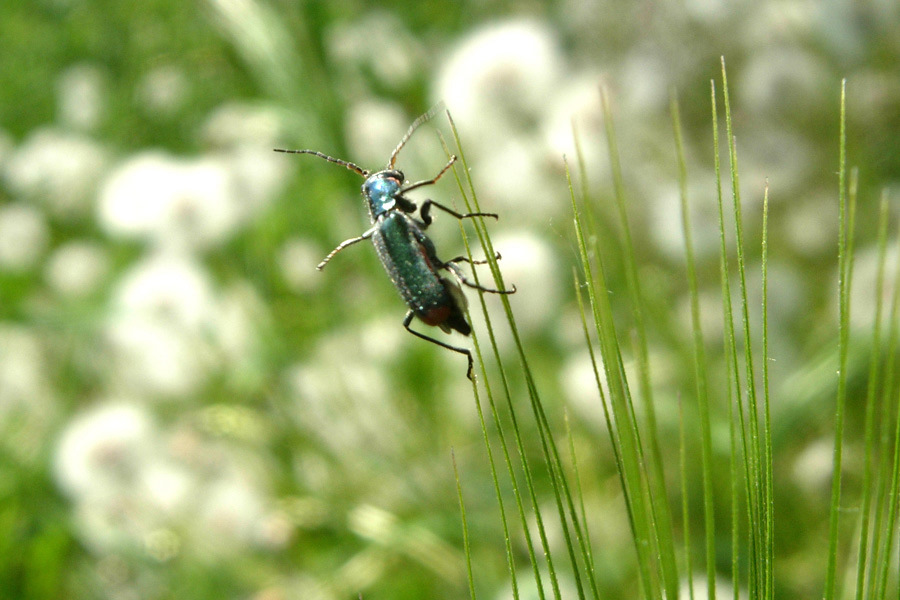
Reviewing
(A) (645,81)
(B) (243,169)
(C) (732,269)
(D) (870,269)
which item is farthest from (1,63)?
(D) (870,269)

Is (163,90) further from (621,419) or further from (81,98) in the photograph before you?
(621,419)

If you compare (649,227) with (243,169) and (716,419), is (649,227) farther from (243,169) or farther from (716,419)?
(243,169)

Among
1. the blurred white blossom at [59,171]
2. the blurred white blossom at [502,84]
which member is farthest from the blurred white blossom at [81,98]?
the blurred white blossom at [502,84]

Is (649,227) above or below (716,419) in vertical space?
above

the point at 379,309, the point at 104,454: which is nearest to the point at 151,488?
the point at 104,454

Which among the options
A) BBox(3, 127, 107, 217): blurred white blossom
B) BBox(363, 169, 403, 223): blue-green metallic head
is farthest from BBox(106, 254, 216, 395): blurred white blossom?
BBox(363, 169, 403, 223): blue-green metallic head

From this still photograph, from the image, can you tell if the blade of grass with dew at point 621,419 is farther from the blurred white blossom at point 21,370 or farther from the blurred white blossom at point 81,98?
the blurred white blossom at point 81,98

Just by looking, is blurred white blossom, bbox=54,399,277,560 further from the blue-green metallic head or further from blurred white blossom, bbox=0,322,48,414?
the blue-green metallic head

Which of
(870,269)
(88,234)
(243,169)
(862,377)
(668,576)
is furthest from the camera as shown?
(88,234)
